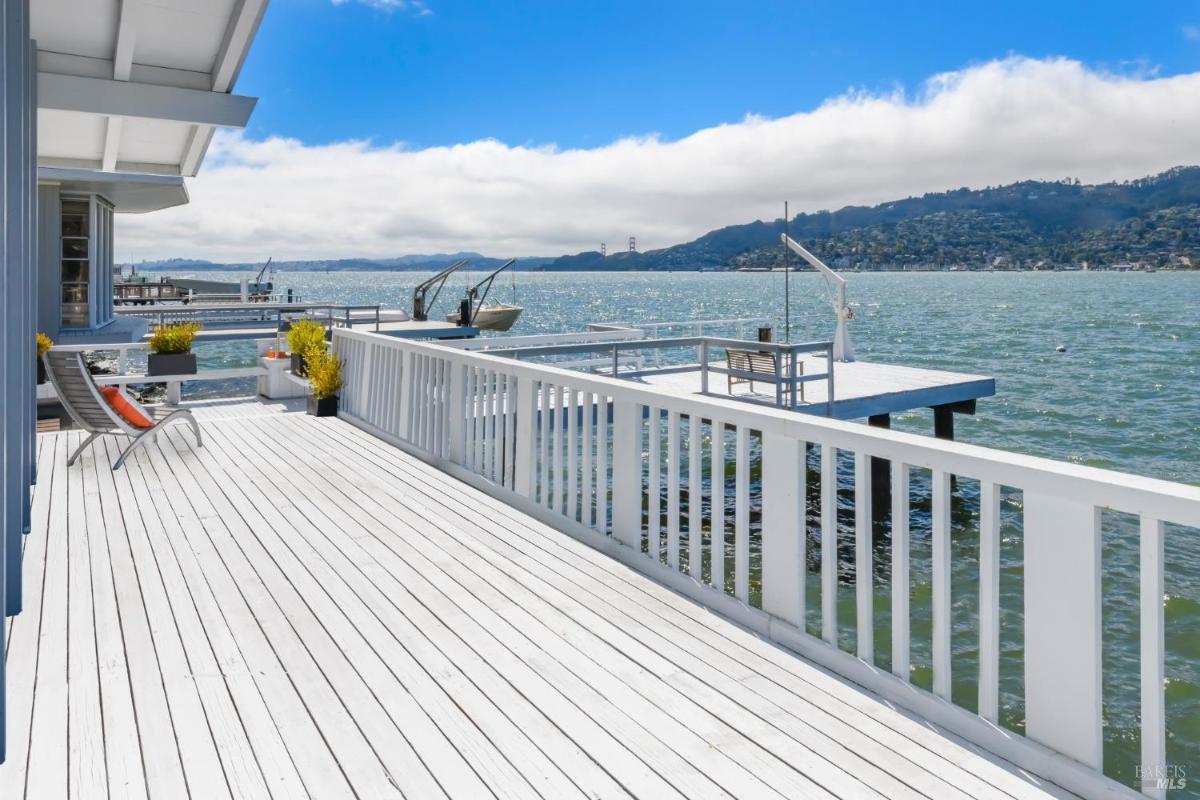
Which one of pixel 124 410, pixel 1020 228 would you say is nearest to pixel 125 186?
pixel 124 410

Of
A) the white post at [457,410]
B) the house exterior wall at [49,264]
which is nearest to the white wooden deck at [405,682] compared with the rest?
the white post at [457,410]

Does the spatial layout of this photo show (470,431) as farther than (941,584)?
Yes

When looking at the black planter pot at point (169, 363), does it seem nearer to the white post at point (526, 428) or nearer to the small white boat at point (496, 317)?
the white post at point (526, 428)

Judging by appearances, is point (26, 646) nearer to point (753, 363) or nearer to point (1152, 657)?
point (1152, 657)

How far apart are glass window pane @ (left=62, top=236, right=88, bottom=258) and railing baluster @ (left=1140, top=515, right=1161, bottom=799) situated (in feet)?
52.7

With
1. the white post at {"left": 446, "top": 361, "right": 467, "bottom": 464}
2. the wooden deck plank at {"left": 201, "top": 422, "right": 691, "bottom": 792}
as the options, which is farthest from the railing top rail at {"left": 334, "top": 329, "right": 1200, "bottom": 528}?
the white post at {"left": 446, "top": 361, "right": 467, "bottom": 464}

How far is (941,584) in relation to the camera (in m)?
2.33

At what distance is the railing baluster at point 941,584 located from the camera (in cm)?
230

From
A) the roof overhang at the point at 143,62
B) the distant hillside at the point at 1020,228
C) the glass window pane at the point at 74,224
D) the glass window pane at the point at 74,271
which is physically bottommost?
the glass window pane at the point at 74,271

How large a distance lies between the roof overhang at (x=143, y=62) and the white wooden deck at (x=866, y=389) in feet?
18.8

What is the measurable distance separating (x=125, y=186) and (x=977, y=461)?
14.4 meters

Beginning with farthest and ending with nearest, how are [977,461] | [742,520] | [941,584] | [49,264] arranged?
[49,264], [742,520], [941,584], [977,461]

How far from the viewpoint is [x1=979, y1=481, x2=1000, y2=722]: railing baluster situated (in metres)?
2.16

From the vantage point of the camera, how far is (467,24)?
2416cm
